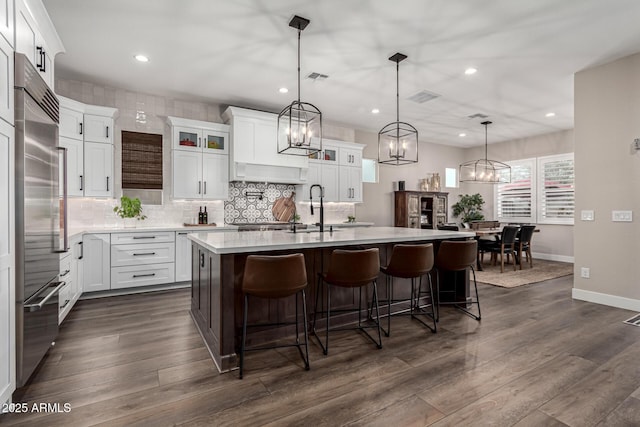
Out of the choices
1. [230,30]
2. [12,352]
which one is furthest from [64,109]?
[12,352]

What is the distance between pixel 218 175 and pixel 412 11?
12.3 ft

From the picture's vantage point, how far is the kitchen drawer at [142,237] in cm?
451

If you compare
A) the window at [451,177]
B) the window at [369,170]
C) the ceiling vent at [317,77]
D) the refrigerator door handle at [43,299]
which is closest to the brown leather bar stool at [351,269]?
the refrigerator door handle at [43,299]

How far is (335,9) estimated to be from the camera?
302cm

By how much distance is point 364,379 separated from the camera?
229cm

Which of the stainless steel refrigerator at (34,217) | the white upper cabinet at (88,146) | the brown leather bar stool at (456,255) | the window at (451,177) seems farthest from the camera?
the window at (451,177)

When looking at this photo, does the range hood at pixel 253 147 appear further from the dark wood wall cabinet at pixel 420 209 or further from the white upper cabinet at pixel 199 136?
the dark wood wall cabinet at pixel 420 209

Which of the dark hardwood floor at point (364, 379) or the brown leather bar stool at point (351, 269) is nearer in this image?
the dark hardwood floor at point (364, 379)

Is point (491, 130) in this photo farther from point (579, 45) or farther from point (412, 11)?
point (412, 11)

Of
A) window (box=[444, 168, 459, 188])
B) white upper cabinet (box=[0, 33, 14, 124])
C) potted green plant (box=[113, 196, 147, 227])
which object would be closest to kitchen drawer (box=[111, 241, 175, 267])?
potted green plant (box=[113, 196, 147, 227])

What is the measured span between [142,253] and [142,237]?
0.75ft

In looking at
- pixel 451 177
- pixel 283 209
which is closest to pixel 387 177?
pixel 451 177

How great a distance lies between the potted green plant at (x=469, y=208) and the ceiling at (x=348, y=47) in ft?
11.0

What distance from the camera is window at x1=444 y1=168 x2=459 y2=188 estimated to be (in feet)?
29.9
